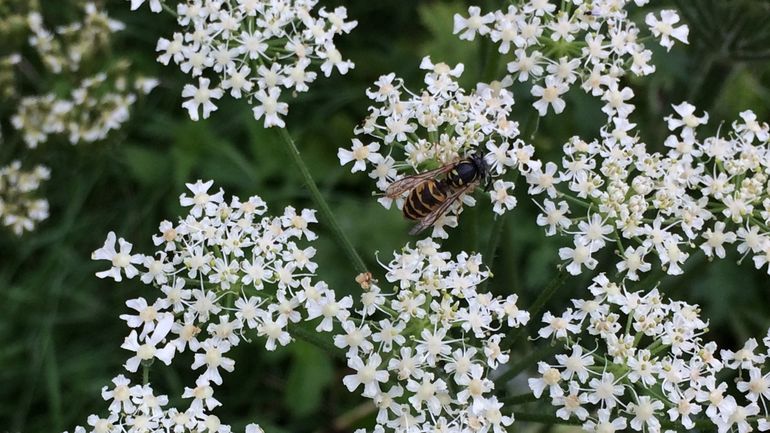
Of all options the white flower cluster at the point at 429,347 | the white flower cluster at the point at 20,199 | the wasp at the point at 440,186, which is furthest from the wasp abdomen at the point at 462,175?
the white flower cluster at the point at 20,199

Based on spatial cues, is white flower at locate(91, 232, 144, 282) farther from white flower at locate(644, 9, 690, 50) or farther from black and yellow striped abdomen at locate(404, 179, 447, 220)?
white flower at locate(644, 9, 690, 50)

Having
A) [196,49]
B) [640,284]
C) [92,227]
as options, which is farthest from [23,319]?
[640,284]

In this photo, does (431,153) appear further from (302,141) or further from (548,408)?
(302,141)

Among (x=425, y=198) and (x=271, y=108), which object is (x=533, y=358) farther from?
(x=271, y=108)

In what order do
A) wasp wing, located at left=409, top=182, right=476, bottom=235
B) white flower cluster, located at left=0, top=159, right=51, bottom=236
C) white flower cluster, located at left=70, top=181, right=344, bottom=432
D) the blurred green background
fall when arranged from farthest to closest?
the blurred green background
white flower cluster, located at left=0, top=159, right=51, bottom=236
wasp wing, located at left=409, top=182, right=476, bottom=235
white flower cluster, located at left=70, top=181, right=344, bottom=432

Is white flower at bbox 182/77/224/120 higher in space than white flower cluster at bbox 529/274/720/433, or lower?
higher

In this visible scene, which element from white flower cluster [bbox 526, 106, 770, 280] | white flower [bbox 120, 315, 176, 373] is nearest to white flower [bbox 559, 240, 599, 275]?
white flower cluster [bbox 526, 106, 770, 280]
